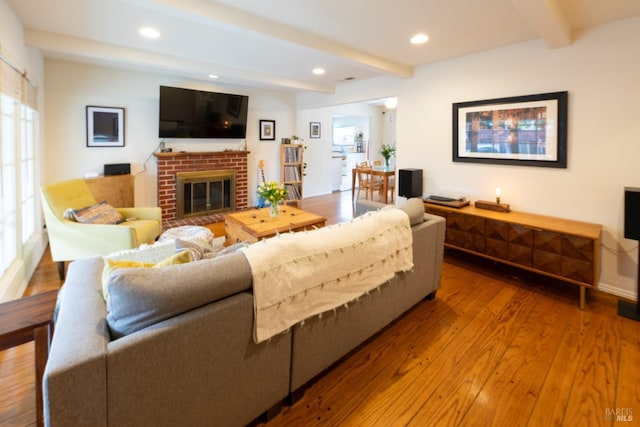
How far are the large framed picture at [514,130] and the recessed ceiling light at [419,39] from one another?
0.95 meters

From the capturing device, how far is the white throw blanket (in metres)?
1.49

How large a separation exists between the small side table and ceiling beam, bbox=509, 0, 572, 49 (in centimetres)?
316

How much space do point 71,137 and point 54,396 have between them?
4.66m

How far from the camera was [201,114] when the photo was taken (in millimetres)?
5449

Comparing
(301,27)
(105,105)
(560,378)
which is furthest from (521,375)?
(105,105)

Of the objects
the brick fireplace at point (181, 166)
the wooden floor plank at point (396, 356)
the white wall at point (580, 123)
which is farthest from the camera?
the brick fireplace at point (181, 166)

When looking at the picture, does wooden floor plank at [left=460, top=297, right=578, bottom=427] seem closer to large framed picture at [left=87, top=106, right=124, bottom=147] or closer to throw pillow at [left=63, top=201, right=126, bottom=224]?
throw pillow at [left=63, top=201, right=126, bottom=224]

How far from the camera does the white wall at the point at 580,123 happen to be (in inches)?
109

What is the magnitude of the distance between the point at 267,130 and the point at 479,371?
568 cm

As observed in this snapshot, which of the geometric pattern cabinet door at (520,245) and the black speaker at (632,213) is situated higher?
the black speaker at (632,213)

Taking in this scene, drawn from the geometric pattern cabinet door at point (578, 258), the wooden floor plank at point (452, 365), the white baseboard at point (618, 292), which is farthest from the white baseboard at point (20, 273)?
the white baseboard at point (618, 292)

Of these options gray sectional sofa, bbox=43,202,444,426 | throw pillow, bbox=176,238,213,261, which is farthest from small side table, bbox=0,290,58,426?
throw pillow, bbox=176,238,213,261

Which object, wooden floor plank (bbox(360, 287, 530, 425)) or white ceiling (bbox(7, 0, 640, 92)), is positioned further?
white ceiling (bbox(7, 0, 640, 92))

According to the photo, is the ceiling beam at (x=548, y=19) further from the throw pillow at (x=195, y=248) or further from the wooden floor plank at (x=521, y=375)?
the throw pillow at (x=195, y=248)
